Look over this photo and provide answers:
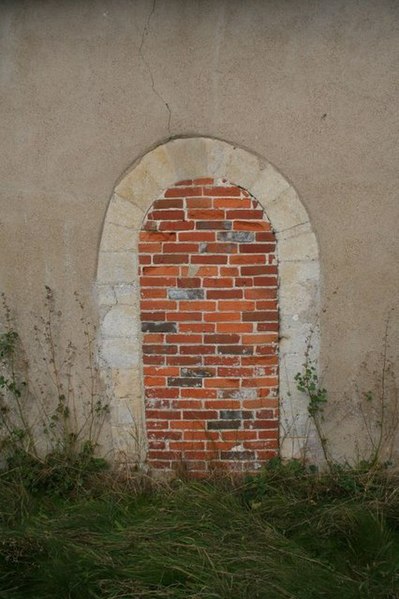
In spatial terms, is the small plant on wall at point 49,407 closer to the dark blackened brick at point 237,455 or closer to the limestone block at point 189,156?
the dark blackened brick at point 237,455

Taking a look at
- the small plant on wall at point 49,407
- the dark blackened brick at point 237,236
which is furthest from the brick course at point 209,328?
the small plant on wall at point 49,407

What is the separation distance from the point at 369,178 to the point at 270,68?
917mm

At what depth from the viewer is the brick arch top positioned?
3.96 metres

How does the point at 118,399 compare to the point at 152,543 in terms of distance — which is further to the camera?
the point at 118,399

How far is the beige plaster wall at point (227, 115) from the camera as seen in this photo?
150 inches

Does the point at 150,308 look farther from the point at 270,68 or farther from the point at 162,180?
the point at 270,68

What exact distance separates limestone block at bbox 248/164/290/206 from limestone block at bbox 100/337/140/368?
4.12ft

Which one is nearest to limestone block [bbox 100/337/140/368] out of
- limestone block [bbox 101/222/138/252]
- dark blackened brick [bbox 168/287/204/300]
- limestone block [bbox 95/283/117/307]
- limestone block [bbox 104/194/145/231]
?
limestone block [bbox 95/283/117/307]

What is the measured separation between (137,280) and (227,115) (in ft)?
3.95

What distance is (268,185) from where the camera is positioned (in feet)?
→ 13.0

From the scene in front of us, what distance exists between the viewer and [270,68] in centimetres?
383

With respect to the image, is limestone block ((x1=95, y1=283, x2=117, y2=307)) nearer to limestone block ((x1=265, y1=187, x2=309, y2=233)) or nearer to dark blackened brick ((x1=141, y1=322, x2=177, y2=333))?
dark blackened brick ((x1=141, y1=322, x2=177, y2=333))

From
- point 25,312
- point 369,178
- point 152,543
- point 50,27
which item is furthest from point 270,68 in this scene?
point 152,543

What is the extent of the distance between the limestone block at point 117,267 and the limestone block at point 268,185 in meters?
0.90
